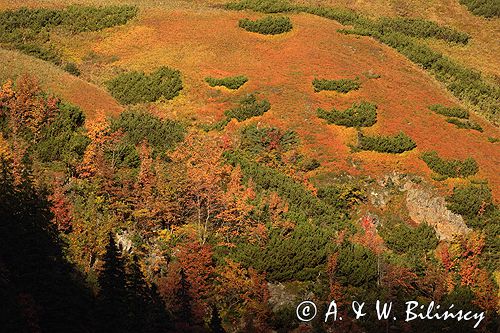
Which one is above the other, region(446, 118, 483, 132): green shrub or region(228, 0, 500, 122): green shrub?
region(446, 118, 483, 132): green shrub

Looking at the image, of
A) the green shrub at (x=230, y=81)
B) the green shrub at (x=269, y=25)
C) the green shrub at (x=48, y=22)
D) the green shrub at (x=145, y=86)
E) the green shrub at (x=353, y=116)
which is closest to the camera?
the green shrub at (x=353, y=116)

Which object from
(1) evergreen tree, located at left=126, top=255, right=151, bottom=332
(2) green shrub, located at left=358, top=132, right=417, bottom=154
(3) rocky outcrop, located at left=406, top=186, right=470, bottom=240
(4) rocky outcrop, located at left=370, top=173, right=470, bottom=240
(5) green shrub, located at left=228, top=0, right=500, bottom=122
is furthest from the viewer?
(5) green shrub, located at left=228, top=0, right=500, bottom=122

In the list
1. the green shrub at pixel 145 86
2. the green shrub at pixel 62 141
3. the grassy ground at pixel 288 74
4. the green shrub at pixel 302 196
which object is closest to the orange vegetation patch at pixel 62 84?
the grassy ground at pixel 288 74

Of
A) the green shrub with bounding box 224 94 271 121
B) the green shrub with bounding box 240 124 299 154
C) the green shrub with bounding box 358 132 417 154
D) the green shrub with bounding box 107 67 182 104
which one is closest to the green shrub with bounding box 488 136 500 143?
the green shrub with bounding box 358 132 417 154

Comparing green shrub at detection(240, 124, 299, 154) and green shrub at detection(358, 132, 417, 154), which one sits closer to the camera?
green shrub at detection(240, 124, 299, 154)

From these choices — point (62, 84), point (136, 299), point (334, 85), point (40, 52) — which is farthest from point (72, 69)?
point (136, 299)

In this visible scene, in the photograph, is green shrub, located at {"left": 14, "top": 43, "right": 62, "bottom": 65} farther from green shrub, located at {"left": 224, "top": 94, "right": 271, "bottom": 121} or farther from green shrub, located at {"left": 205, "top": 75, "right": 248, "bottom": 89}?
green shrub, located at {"left": 224, "top": 94, "right": 271, "bottom": 121}

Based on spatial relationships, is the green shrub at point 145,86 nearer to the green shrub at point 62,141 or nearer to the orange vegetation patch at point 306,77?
the orange vegetation patch at point 306,77
